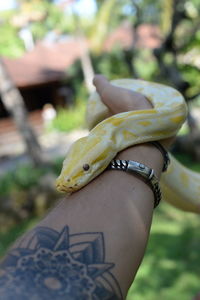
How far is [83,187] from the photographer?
126 cm

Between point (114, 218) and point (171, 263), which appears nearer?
point (114, 218)

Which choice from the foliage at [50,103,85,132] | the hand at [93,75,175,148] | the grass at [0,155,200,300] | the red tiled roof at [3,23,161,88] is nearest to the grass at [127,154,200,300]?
the grass at [0,155,200,300]

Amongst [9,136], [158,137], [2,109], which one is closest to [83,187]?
[158,137]

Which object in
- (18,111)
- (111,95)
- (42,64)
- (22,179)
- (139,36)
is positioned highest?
(111,95)

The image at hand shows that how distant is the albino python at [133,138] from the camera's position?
135cm

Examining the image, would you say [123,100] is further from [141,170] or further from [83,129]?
[83,129]

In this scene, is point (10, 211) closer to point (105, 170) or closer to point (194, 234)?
point (194, 234)

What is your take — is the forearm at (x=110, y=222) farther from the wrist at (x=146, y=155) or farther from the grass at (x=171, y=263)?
the grass at (x=171, y=263)

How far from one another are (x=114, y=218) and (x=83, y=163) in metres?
0.37

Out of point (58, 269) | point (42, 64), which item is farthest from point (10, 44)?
point (42, 64)

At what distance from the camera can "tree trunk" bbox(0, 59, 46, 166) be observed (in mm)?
7539

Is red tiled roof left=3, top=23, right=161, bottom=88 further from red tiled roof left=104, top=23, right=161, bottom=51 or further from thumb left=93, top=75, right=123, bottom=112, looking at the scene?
thumb left=93, top=75, right=123, bottom=112

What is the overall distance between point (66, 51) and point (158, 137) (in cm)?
2545

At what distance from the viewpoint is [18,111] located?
777cm
